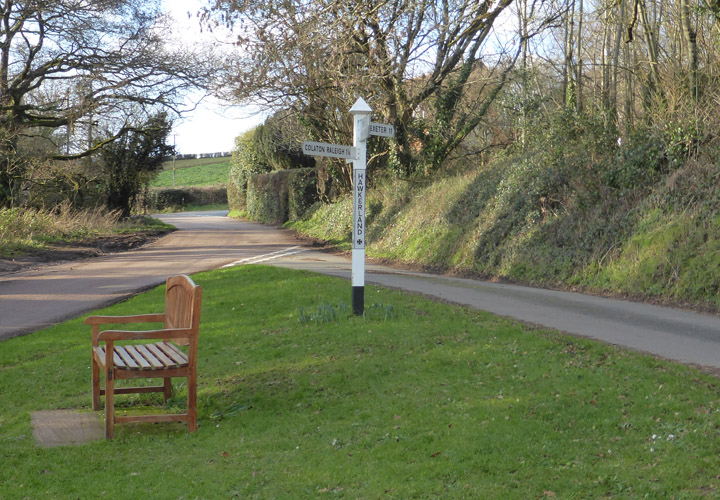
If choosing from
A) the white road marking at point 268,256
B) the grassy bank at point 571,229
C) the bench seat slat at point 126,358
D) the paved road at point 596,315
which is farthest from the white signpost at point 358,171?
the white road marking at point 268,256

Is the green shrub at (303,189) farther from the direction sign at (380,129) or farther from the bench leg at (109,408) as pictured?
the bench leg at (109,408)

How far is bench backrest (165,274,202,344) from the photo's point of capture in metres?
6.01

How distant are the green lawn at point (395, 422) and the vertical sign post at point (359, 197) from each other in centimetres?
70

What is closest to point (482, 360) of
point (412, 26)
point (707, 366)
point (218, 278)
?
point (707, 366)

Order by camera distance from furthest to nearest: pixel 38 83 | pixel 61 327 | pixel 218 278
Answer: pixel 38 83 < pixel 218 278 < pixel 61 327

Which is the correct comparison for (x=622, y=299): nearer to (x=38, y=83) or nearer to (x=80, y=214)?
(x=38, y=83)

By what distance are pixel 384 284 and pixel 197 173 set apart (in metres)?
79.5

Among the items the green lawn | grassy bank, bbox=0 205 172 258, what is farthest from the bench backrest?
grassy bank, bbox=0 205 172 258

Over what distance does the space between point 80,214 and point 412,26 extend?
17108 millimetres

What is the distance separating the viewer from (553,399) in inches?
231

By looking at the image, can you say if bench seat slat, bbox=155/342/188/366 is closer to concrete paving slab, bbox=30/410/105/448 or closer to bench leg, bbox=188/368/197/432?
bench leg, bbox=188/368/197/432

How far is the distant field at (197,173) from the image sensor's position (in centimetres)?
8125

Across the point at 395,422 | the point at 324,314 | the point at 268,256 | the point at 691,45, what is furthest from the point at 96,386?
the point at 268,256

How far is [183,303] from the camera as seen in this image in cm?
675
